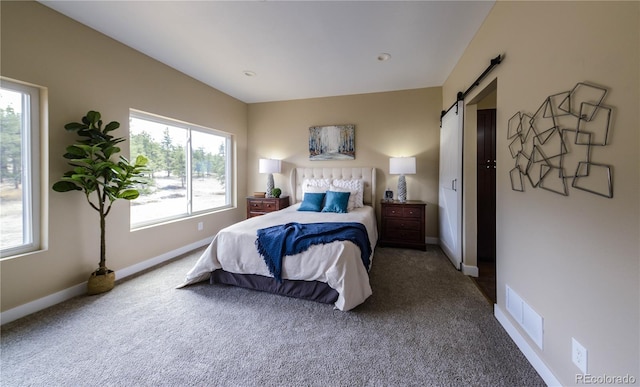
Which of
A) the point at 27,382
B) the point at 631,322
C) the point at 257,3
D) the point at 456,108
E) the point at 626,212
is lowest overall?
the point at 27,382

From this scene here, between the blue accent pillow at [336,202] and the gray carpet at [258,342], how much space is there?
1.37m

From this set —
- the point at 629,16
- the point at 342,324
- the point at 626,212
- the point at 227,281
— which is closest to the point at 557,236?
Result: the point at 626,212

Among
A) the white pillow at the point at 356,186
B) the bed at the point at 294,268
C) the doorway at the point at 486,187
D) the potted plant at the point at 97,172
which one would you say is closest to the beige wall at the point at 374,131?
the white pillow at the point at 356,186

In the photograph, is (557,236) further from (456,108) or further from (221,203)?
(221,203)

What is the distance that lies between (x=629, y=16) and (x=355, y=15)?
6.01 feet

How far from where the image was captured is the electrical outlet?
111 centimetres

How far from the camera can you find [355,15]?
7.14 ft

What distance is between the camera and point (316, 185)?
166 inches

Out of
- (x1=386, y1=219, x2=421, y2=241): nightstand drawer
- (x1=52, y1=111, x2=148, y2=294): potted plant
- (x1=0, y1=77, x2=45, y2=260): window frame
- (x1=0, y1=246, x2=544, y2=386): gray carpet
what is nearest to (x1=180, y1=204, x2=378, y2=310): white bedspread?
(x1=0, y1=246, x2=544, y2=386): gray carpet

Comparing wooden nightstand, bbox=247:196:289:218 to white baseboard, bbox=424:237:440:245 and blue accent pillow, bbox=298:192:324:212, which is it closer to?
blue accent pillow, bbox=298:192:324:212

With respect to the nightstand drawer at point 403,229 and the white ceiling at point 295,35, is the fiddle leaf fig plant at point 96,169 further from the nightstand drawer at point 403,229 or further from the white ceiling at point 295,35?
the nightstand drawer at point 403,229

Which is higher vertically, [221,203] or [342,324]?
[221,203]

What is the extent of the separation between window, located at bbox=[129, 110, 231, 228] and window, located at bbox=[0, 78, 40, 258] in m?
0.85

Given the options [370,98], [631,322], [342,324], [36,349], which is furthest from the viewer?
[370,98]
